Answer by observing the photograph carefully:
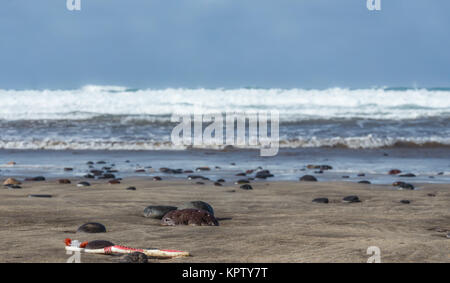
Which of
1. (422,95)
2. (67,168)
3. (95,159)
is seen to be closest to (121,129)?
(95,159)

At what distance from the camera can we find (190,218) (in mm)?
4699

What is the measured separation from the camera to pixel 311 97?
30672mm

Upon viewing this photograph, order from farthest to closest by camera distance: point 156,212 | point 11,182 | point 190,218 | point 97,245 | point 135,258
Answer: point 11,182 < point 156,212 < point 190,218 < point 97,245 < point 135,258

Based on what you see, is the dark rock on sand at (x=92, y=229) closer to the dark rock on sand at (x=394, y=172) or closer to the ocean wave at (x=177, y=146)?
the dark rock on sand at (x=394, y=172)

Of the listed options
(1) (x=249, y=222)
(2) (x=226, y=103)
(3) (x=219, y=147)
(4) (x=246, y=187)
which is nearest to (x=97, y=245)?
(1) (x=249, y=222)

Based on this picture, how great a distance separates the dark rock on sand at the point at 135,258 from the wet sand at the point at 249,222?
13 centimetres

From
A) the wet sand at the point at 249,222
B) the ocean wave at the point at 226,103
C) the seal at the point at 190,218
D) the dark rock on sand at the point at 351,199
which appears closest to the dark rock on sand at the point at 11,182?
the wet sand at the point at 249,222

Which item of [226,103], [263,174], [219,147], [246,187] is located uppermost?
[226,103]

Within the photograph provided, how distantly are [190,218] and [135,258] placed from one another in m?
1.39

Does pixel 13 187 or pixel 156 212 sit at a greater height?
pixel 13 187

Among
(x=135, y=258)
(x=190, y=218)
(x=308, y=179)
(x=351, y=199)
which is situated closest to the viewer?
(x=135, y=258)

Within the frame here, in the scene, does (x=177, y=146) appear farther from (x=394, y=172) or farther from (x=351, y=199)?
(x=351, y=199)

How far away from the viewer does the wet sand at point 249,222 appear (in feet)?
12.2

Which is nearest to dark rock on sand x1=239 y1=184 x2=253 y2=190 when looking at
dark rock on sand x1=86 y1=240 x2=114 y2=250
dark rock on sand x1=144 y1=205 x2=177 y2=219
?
dark rock on sand x1=144 y1=205 x2=177 y2=219
